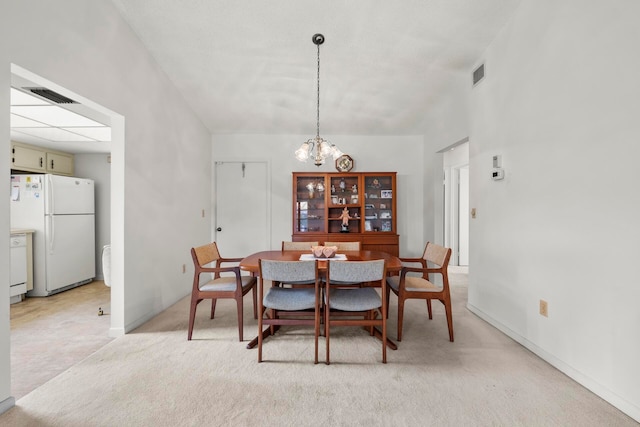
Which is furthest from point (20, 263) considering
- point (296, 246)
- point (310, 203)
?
point (310, 203)

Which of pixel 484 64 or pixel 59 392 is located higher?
pixel 484 64

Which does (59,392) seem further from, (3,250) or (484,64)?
(484,64)

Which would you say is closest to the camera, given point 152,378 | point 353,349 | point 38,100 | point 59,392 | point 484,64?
point 59,392

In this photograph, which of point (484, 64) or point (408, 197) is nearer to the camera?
point (484, 64)

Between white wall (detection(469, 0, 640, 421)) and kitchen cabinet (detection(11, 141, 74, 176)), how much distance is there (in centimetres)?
585

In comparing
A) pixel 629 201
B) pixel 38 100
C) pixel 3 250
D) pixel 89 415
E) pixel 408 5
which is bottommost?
pixel 89 415

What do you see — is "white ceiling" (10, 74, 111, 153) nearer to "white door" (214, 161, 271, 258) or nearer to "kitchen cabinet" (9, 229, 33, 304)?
"kitchen cabinet" (9, 229, 33, 304)

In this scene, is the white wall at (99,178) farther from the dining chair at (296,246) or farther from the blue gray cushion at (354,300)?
the blue gray cushion at (354,300)

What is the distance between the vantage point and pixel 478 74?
323 cm

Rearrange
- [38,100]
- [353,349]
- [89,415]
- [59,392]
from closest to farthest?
[89,415], [59,392], [353,349], [38,100]

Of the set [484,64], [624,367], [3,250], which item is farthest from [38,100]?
[624,367]

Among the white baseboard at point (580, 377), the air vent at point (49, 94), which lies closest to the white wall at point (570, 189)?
the white baseboard at point (580, 377)

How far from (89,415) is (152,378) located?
398 millimetres

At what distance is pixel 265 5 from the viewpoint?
2.60 meters
